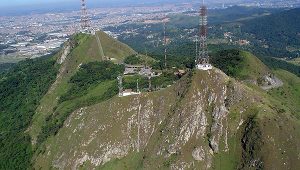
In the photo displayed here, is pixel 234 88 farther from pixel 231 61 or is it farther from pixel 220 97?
pixel 231 61

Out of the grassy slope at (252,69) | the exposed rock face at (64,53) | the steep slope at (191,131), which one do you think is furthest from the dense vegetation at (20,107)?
the grassy slope at (252,69)

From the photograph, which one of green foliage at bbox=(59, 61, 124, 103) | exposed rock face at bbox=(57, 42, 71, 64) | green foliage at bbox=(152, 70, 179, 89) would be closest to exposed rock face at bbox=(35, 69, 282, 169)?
green foliage at bbox=(152, 70, 179, 89)

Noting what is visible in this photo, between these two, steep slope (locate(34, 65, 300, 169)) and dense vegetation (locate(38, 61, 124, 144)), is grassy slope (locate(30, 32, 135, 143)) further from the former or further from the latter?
steep slope (locate(34, 65, 300, 169))

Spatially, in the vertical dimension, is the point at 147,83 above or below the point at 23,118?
above

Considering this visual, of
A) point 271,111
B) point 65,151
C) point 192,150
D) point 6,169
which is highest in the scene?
point 271,111

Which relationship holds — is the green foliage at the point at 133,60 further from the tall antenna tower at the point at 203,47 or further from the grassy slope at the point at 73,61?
the tall antenna tower at the point at 203,47

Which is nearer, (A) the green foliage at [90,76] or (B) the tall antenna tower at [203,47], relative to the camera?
(B) the tall antenna tower at [203,47]

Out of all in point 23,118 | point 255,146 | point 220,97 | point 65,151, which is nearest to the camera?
point 255,146

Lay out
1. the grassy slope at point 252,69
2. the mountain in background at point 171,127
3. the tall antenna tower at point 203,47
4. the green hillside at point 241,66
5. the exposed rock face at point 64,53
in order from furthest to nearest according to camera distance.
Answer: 1. the exposed rock face at point 64,53
2. the grassy slope at point 252,69
3. the green hillside at point 241,66
4. the tall antenna tower at point 203,47
5. the mountain in background at point 171,127

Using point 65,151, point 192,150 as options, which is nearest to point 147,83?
point 65,151
